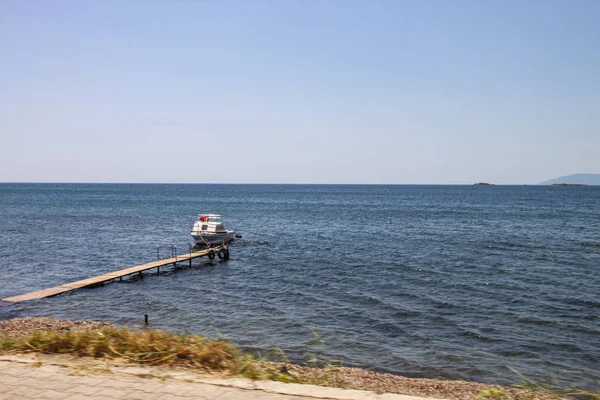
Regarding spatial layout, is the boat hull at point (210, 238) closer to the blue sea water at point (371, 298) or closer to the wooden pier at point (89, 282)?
the blue sea water at point (371, 298)

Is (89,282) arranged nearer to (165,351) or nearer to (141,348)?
(141,348)

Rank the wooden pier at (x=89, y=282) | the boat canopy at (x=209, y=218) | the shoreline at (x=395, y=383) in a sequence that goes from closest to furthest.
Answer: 1. the shoreline at (x=395, y=383)
2. the wooden pier at (x=89, y=282)
3. the boat canopy at (x=209, y=218)

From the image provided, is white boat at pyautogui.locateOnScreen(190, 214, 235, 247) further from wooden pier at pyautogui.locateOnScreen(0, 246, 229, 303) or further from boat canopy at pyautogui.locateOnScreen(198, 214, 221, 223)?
wooden pier at pyautogui.locateOnScreen(0, 246, 229, 303)

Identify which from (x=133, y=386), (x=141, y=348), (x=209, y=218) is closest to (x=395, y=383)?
(x=141, y=348)

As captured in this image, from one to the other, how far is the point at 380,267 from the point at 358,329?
45.0 ft

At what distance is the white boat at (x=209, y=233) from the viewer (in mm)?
43531

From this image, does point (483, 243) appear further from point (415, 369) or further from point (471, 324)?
point (415, 369)

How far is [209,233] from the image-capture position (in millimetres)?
43625

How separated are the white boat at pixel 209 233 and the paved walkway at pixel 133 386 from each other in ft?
118

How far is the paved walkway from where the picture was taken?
6004 mm

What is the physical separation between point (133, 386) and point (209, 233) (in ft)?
124

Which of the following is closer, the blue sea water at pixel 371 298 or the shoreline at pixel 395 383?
the shoreline at pixel 395 383

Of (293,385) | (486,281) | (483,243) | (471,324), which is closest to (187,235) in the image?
(483,243)

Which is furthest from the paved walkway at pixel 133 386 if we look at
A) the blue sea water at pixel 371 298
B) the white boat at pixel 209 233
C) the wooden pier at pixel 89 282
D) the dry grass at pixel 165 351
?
the white boat at pixel 209 233
